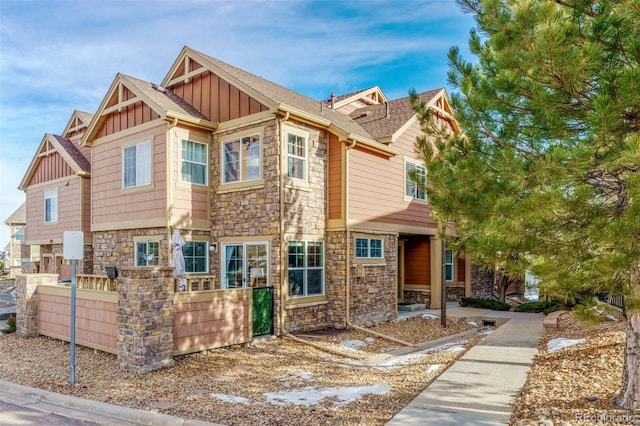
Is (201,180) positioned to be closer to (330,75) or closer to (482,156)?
(482,156)

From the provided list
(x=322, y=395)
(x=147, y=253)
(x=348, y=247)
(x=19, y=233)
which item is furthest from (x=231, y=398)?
(x=19, y=233)

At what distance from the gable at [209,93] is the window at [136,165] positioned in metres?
1.96

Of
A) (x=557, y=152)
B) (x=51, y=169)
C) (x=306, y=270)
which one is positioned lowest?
(x=306, y=270)

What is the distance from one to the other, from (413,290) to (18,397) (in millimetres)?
13268

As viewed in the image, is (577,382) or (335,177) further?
(335,177)

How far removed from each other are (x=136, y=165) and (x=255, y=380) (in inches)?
313

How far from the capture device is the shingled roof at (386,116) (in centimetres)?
1518

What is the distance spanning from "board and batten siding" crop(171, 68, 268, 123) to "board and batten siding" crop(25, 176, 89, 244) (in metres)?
6.51

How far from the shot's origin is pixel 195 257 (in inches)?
491

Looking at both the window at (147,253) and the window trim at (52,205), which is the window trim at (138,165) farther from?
the window trim at (52,205)

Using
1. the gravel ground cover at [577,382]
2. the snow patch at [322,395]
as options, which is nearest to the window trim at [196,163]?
the snow patch at [322,395]

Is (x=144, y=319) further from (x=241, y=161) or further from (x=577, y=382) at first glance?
(x=577, y=382)

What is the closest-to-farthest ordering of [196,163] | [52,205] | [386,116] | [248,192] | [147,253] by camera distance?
[248,192] < [196,163] < [147,253] < [386,116] < [52,205]

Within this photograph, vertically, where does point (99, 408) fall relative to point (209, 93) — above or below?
below
